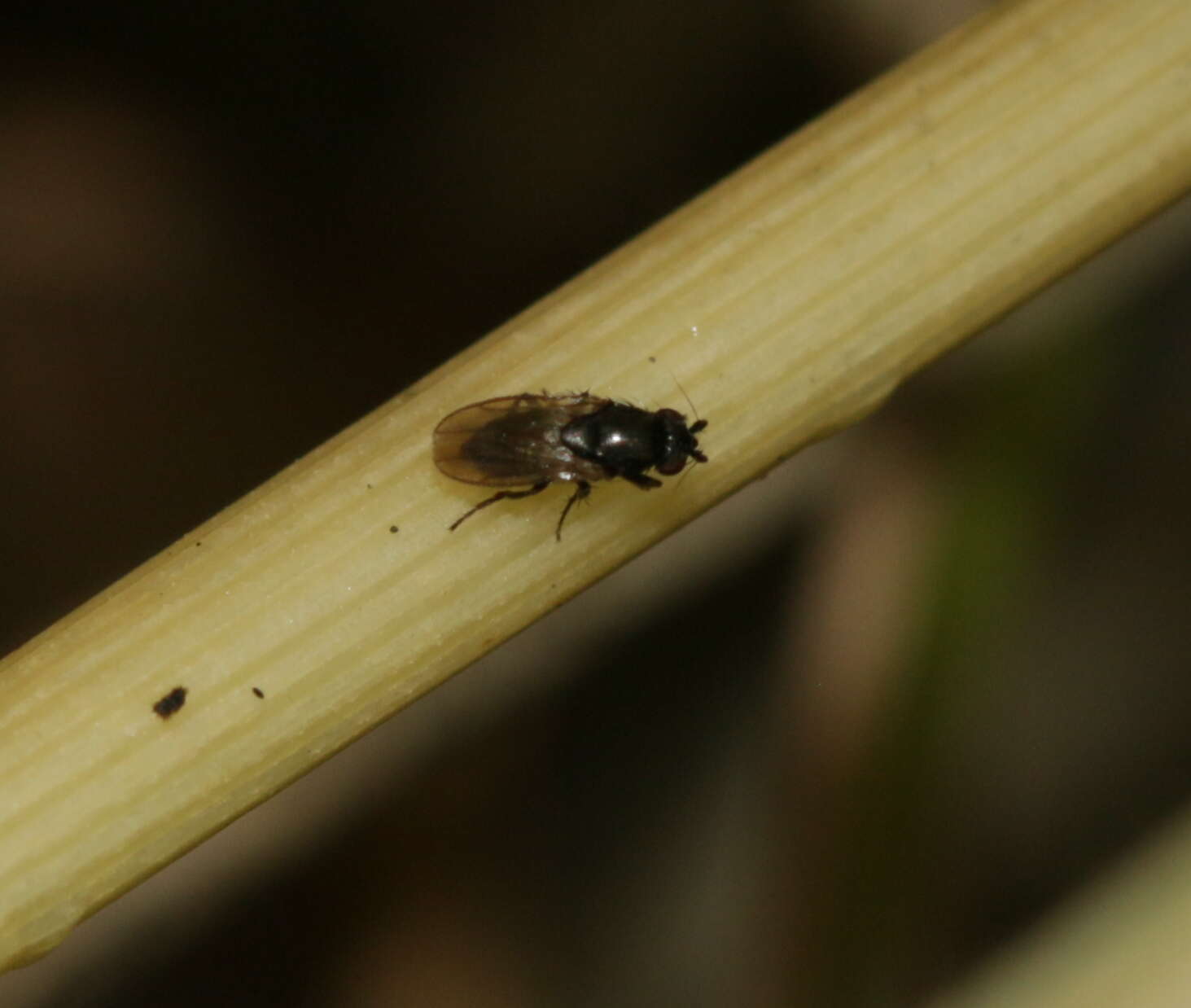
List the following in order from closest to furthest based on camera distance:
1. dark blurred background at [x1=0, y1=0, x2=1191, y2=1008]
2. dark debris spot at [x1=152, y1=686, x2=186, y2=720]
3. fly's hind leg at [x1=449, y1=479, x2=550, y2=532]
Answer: dark debris spot at [x1=152, y1=686, x2=186, y2=720]
fly's hind leg at [x1=449, y1=479, x2=550, y2=532]
dark blurred background at [x1=0, y1=0, x2=1191, y2=1008]

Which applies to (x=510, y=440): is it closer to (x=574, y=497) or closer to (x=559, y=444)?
(x=559, y=444)

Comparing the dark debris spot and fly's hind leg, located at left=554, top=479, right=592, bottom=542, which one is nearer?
the dark debris spot

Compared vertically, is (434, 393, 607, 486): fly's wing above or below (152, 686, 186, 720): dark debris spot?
above

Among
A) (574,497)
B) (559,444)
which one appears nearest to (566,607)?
(559,444)

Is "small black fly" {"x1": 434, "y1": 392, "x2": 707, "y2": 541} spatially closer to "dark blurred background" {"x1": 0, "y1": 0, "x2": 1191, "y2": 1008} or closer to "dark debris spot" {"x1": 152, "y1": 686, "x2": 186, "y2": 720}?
"dark debris spot" {"x1": 152, "y1": 686, "x2": 186, "y2": 720}

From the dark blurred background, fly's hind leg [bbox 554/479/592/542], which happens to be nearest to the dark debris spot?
fly's hind leg [bbox 554/479/592/542]

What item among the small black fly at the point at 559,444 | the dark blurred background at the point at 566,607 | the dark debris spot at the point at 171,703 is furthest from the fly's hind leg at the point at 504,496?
the dark blurred background at the point at 566,607

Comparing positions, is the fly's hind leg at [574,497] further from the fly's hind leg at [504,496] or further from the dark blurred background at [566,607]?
the dark blurred background at [566,607]
